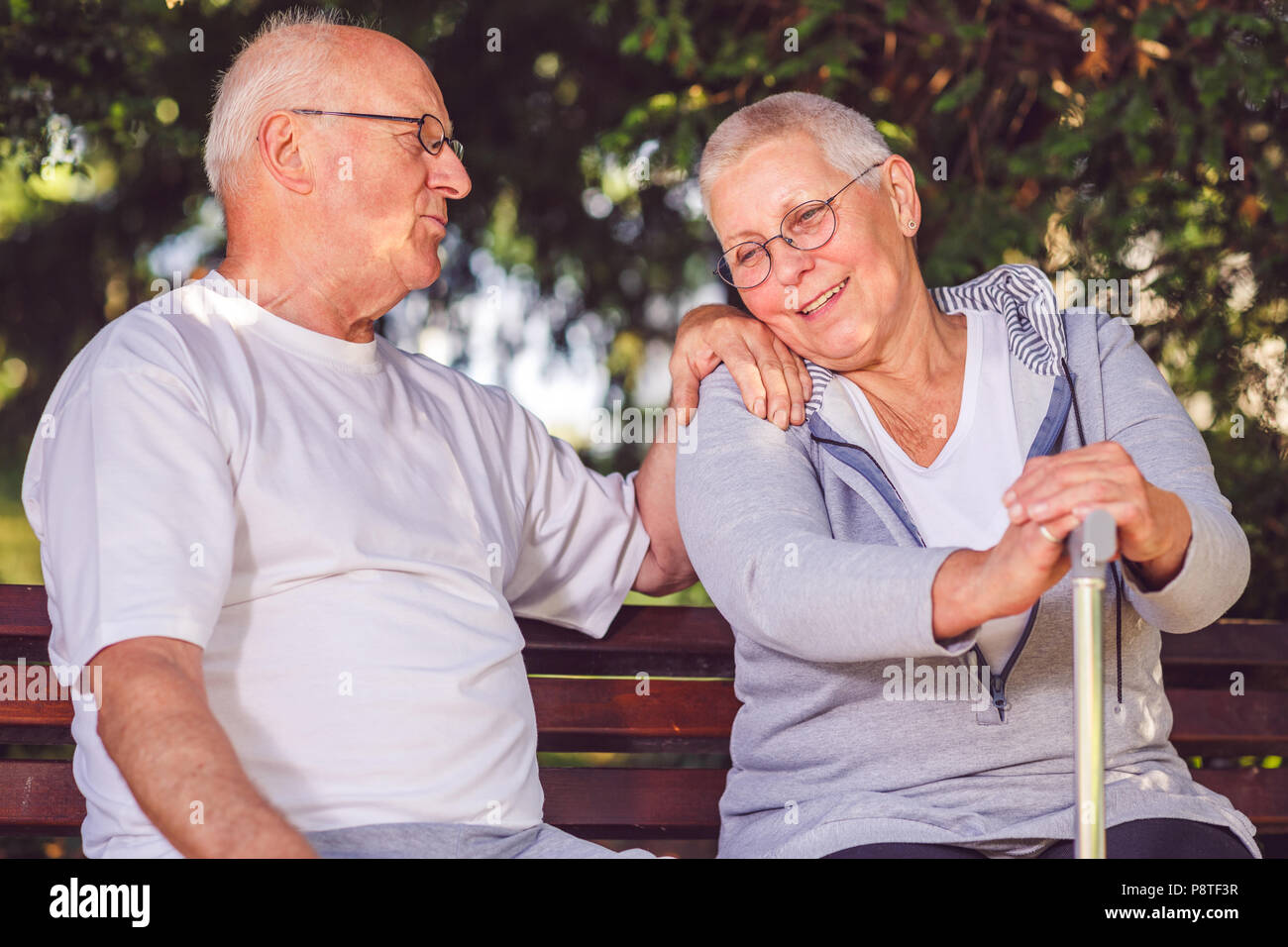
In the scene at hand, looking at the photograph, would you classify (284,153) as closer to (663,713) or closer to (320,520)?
(320,520)

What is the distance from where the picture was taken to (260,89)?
8.16 feet

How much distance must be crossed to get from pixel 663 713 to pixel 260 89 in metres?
1.49

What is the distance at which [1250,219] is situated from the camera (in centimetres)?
387

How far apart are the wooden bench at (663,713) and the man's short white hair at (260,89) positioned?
35.8 inches

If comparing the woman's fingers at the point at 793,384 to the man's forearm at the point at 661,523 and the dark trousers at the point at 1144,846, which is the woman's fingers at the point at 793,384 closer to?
the man's forearm at the point at 661,523

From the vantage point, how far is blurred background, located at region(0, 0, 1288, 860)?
369 centimetres

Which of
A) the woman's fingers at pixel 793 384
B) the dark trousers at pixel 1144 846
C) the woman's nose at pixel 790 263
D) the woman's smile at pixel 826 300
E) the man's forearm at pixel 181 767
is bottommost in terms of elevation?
the dark trousers at pixel 1144 846

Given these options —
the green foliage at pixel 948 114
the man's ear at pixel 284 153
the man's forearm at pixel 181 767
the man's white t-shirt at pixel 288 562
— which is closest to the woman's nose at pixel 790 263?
the man's white t-shirt at pixel 288 562

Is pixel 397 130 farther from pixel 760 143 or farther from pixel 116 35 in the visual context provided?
pixel 116 35

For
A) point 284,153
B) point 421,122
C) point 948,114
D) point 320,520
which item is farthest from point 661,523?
point 948,114

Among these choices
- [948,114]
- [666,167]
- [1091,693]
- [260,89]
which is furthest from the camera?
[948,114]

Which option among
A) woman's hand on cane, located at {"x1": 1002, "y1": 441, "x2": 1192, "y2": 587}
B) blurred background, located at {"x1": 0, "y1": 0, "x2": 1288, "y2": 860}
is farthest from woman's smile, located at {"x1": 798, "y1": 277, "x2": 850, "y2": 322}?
blurred background, located at {"x1": 0, "y1": 0, "x2": 1288, "y2": 860}

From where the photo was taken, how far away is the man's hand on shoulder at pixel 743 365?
234 centimetres
